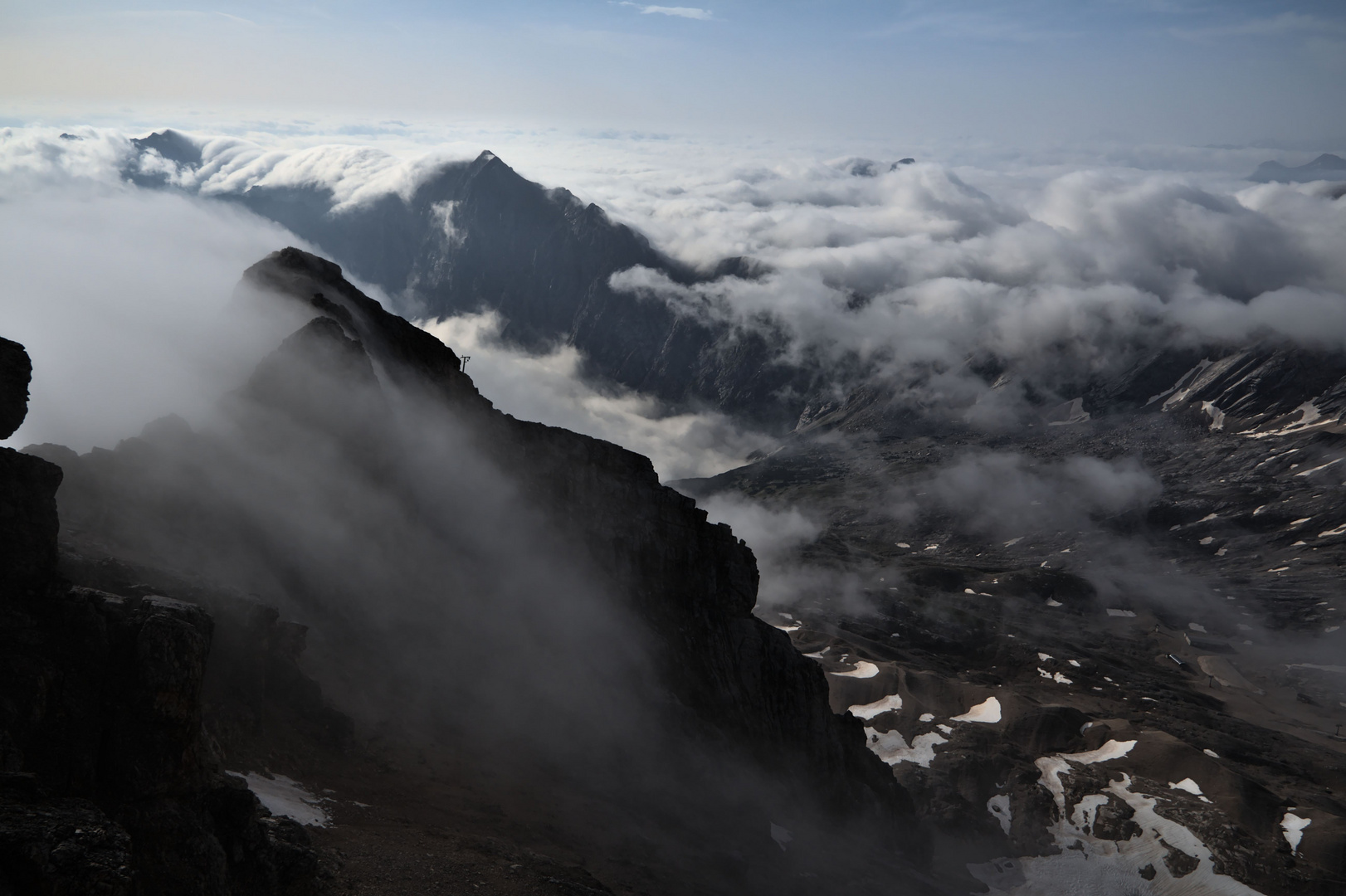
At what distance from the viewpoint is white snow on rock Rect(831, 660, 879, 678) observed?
18762cm

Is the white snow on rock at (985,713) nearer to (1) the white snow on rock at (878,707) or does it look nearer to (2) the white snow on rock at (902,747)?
(1) the white snow on rock at (878,707)

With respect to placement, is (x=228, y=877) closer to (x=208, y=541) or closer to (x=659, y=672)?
(x=208, y=541)

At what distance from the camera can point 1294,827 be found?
13650 cm

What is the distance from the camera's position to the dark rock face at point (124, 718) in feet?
92.8

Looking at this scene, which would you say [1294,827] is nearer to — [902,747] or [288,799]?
[902,747]

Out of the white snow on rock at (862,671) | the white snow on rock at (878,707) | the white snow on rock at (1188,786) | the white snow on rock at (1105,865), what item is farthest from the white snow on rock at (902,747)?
the white snow on rock at (1188,786)

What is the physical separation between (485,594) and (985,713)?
134218 mm

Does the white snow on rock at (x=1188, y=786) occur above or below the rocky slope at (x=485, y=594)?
below

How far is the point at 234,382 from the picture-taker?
78250mm

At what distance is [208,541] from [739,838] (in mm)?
45388

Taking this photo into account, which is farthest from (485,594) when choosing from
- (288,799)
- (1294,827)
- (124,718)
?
(1294,827)

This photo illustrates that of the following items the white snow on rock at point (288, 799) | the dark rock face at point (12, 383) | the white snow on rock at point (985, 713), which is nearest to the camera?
the dark rock face at point (12, 383)

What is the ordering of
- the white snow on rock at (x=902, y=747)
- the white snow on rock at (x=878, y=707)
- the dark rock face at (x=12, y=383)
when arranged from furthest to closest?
the white snow on rock at (x=878, y=707), the white snow on rock at (x=902, y=747), the dark rock face at (x=12, y=383)

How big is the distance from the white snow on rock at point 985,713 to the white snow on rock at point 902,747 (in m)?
14.3
